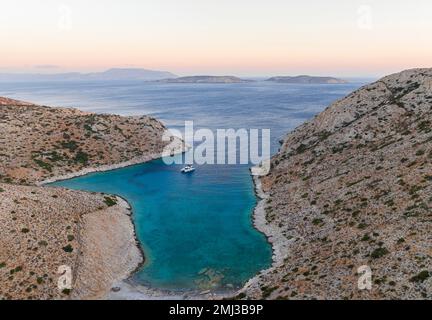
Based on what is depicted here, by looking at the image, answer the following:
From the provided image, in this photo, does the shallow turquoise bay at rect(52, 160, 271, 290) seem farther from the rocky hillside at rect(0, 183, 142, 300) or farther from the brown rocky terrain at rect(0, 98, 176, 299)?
the rocky hillside at rect(0, 183, 142, 300)

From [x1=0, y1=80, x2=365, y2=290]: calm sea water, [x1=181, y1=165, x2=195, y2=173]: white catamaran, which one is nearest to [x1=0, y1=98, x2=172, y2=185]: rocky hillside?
[x1=0, y1=80, x2=365, y2=290]: calm sea water

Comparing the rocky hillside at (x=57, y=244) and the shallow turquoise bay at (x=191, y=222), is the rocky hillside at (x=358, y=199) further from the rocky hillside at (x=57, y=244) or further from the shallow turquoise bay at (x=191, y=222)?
the rocky hillside at (x=57, y=244)

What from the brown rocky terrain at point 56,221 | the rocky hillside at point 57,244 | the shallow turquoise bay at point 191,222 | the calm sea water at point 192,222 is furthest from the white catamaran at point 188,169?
the rocky hillside at point 57,244

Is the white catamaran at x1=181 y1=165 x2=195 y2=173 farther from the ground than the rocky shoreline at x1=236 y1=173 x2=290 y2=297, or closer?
farther from the ground

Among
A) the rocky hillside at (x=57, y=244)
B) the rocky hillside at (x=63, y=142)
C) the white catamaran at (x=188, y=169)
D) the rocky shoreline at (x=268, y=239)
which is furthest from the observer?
the white catamaran at (x=188, y=169)
